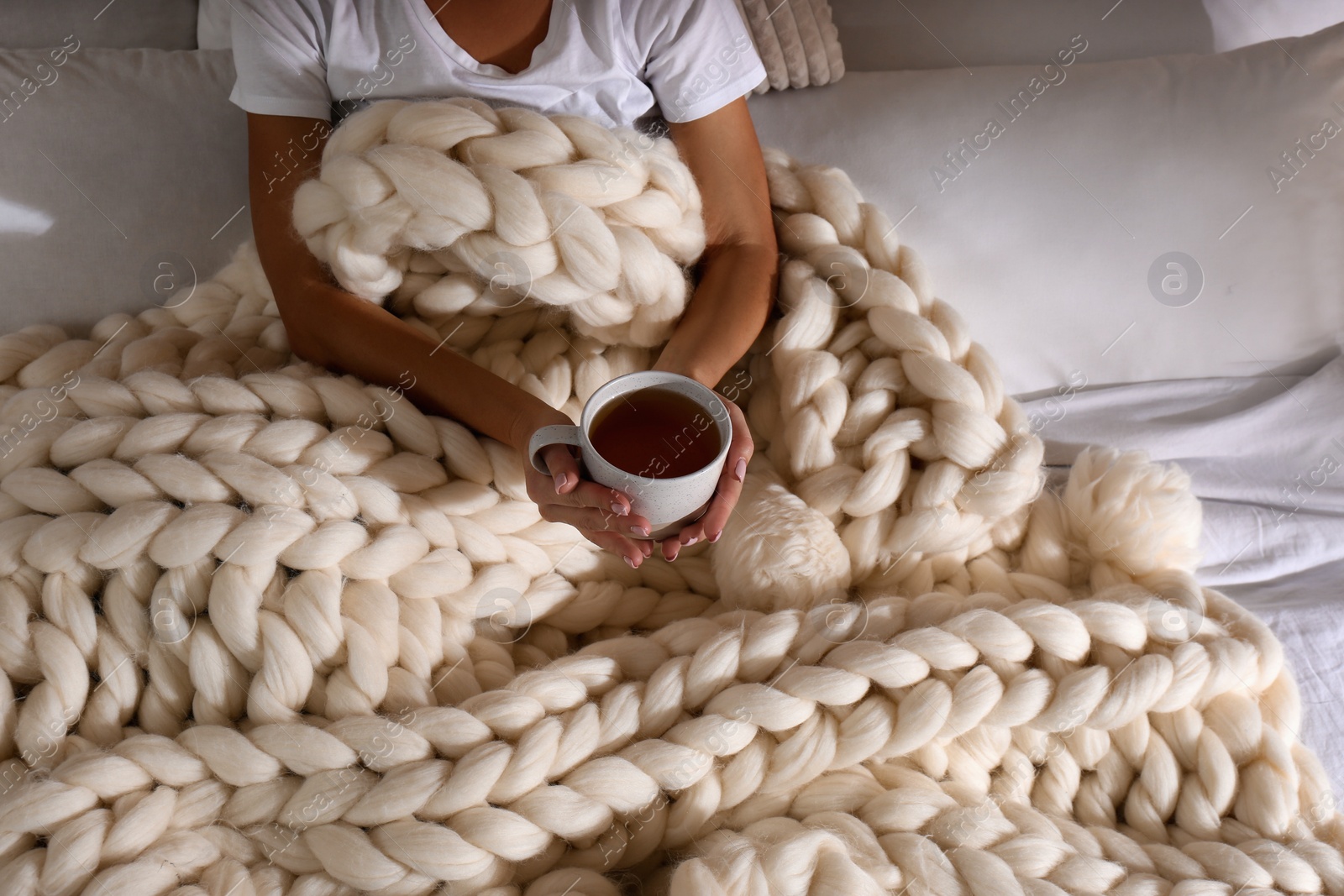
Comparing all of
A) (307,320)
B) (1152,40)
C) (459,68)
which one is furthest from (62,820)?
(1152,40)

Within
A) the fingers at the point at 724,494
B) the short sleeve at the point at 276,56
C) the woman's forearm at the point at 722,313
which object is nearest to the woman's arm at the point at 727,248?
the woman's forearm at the point at 722,313

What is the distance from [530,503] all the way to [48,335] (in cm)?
52

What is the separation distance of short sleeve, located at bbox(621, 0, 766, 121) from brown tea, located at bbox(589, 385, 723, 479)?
375 mm

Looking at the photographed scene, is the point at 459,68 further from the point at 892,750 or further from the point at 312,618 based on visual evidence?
the point at 892,750

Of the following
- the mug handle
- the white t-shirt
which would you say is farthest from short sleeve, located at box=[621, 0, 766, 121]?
the mug handle

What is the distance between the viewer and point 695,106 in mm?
857

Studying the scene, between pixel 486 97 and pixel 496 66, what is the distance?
0.13 feet

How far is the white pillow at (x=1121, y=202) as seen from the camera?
899mm

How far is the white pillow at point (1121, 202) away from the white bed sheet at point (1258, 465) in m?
0.04

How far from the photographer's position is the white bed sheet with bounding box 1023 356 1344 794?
0.81 m

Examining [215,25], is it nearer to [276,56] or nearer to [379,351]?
[276,56]

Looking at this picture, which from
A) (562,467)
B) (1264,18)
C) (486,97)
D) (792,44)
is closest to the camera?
(562,467)

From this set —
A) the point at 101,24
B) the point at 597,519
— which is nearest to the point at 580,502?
the point at 597,519

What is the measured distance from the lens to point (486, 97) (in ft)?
2.78
